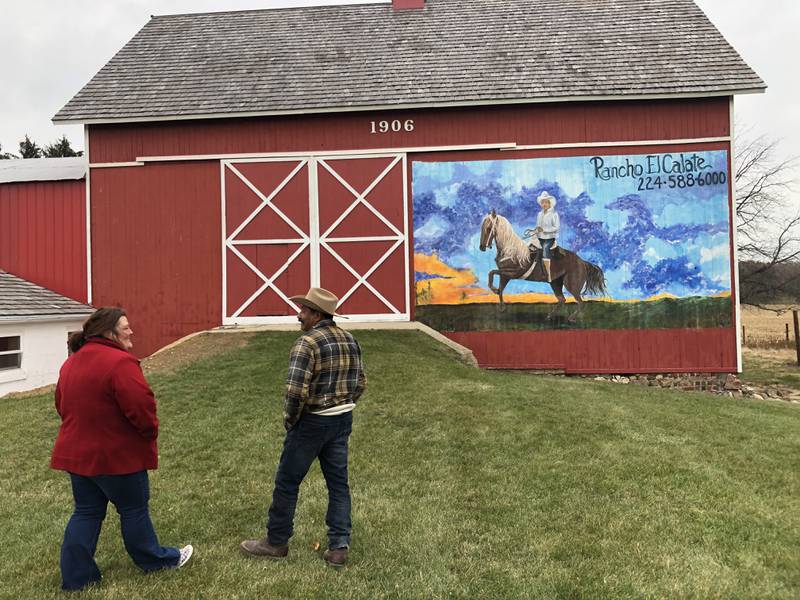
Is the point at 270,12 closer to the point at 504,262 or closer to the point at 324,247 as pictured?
the point at 324,247

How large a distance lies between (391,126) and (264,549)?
30.6 feet

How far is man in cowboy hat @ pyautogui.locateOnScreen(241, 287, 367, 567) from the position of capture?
131 inches

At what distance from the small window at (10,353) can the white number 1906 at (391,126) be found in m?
7.84

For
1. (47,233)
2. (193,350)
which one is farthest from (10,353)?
(193,350)

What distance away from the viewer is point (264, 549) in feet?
11.5

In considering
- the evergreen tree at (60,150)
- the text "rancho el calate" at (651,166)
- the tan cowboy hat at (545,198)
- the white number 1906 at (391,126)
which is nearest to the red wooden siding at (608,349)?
the tan cowboy hat at (545,198)

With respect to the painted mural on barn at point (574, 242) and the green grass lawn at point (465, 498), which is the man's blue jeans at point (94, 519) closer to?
the green grass lawn at point (465, 498)

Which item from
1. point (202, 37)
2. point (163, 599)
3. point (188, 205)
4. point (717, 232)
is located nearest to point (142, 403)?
point (163, 599)

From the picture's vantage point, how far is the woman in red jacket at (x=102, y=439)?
3000 mm

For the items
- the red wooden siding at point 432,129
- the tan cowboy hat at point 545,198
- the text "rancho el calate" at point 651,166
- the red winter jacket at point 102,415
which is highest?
the red wooden siding at point 432,129

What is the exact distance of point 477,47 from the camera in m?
12.3

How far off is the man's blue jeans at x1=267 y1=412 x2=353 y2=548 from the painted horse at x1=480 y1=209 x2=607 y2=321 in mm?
7961

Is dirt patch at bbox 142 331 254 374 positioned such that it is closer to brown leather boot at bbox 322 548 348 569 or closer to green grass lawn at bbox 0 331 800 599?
green grass lawn at bbox 0 331 800 599

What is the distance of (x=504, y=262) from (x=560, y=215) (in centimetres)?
145
